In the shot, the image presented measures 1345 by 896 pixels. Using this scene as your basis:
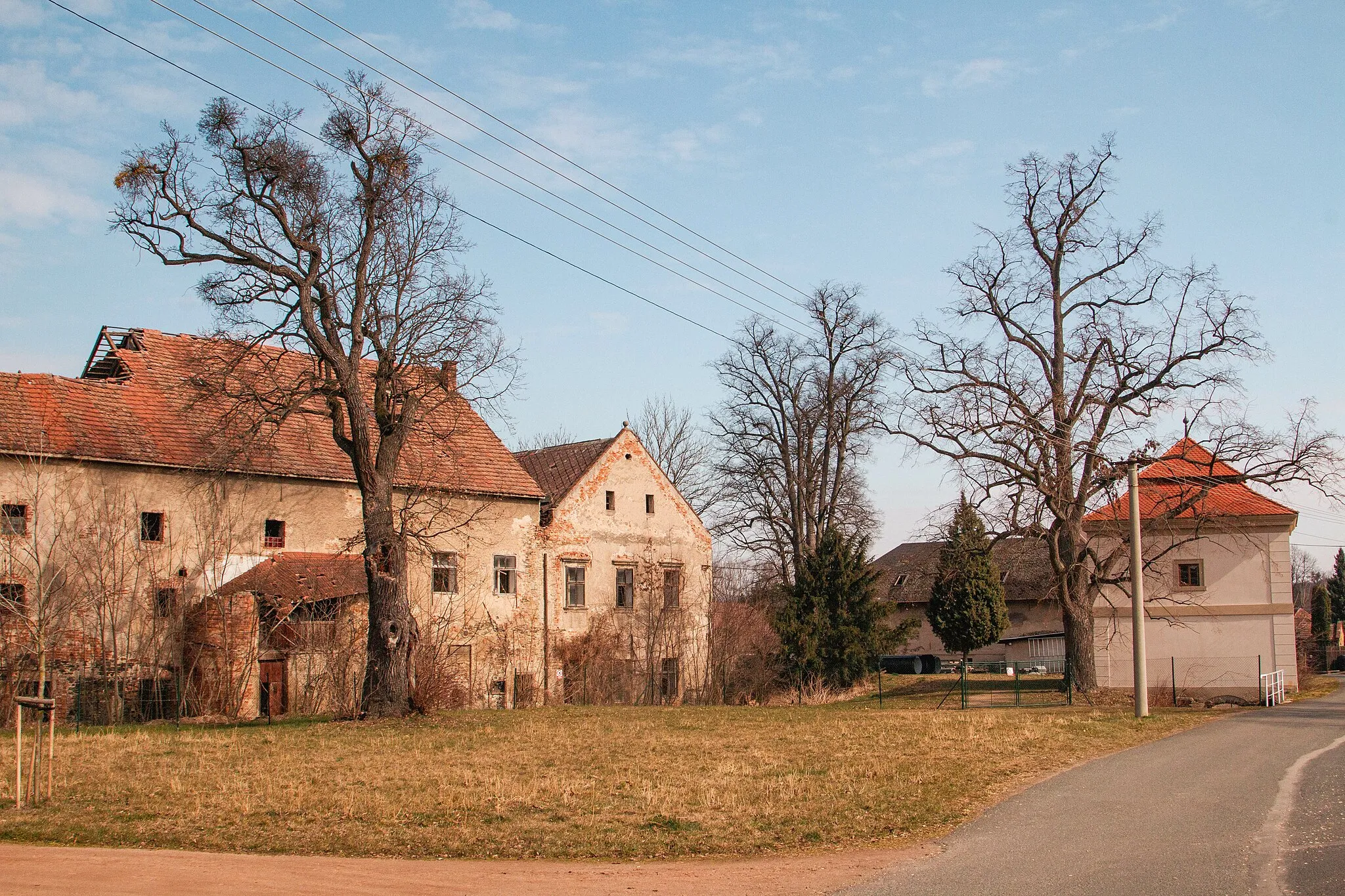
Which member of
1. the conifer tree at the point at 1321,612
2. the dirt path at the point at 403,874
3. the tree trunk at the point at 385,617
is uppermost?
the tree trunk at the point at 385,617

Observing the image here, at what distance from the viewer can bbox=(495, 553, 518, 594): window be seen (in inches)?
1401

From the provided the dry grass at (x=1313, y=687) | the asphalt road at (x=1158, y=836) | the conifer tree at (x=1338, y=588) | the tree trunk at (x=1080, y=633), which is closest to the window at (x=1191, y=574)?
the dry grass at (x=1313, y=687)

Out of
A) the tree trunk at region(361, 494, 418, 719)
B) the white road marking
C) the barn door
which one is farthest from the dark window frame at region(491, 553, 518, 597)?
the white road marking

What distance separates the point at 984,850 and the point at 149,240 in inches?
738

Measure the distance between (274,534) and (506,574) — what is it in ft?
25.8

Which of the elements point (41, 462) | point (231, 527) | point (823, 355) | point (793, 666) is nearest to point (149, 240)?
point (41, 462)

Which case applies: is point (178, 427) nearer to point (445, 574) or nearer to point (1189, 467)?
point (445, 574)

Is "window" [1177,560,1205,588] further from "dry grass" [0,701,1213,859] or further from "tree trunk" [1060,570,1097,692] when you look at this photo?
"dry grass" [0,701,1213,859]

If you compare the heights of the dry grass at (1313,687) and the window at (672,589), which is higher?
the window at (672,589)

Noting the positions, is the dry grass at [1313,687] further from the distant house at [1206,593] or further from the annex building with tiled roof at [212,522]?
the annex building with tiled roof at [212,522]

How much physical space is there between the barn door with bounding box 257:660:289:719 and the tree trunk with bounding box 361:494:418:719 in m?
6.69

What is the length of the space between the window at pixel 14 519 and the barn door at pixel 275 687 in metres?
6.40

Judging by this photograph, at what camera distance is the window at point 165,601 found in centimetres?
2750

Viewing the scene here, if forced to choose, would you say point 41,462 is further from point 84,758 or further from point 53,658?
point 84,758
